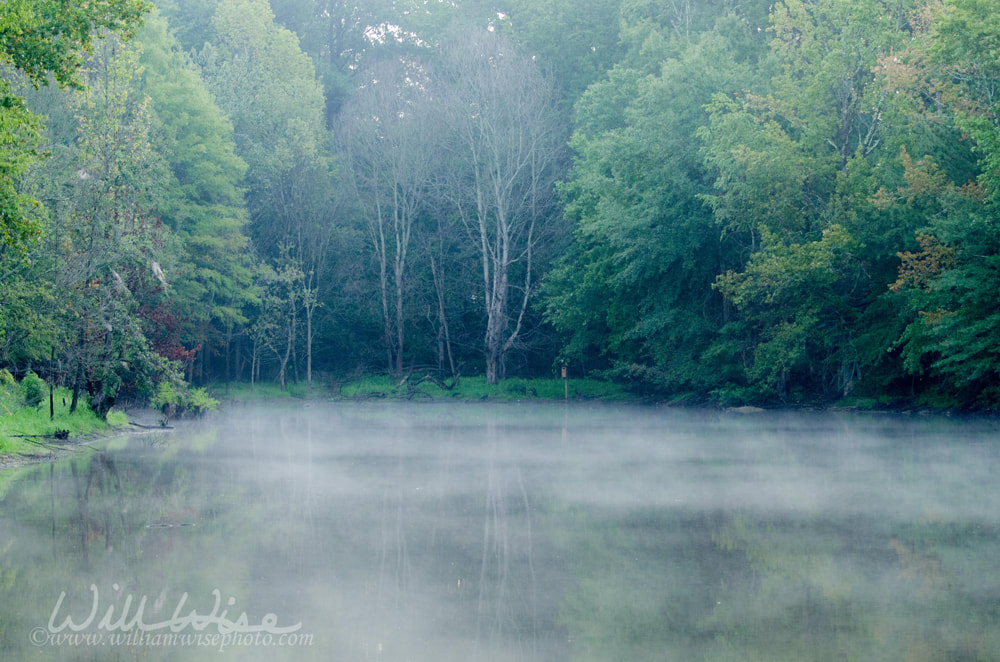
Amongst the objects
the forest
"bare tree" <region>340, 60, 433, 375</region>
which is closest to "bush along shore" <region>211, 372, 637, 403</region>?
the forest

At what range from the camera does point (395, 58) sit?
204 feet

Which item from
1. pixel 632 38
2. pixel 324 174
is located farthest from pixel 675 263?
pixel 324 174

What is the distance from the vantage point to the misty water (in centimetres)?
747

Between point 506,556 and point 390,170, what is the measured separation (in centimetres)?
4358

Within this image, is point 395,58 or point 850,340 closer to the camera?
point 850,340

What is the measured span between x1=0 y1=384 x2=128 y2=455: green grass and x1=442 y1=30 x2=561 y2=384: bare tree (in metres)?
24.9

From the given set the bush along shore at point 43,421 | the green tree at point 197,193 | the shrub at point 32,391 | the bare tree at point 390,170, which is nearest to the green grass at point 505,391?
the bare tree at point 390,170

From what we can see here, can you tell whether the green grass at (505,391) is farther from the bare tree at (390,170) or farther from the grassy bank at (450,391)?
the bare tree at (390,170)

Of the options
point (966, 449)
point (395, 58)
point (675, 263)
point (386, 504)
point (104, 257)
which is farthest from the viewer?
point (395, 58)

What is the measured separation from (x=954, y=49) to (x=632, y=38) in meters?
21.2

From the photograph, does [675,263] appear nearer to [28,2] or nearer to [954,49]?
[954,49]

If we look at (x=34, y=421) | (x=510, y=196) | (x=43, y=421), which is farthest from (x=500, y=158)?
(x=34, y=421)

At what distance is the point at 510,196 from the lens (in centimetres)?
5125

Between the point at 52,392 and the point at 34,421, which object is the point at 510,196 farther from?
the point at 34,421
